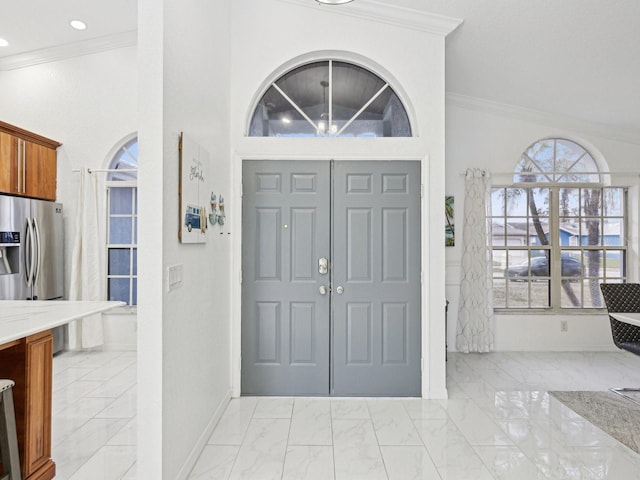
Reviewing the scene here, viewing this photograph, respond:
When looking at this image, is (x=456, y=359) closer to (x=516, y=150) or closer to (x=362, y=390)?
(x=362, y=390)

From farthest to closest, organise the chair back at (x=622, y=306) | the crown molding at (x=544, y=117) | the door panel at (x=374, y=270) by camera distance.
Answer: the crown molding at (x=544, y=117) < the chair back at (x=622, y=306) < the door panel at (x=374, y=270)

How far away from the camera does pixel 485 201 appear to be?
4605 millimetres

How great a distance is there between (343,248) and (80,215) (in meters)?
3.12

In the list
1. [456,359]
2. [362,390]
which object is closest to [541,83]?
[456,359]

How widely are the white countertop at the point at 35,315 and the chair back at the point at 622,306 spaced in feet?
13.4

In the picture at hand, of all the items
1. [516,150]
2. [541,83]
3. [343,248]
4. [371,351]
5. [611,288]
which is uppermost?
[541,83]

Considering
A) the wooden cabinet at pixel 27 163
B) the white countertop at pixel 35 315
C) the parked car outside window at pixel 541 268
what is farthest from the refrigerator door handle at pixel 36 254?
the parked car outside window at pixel 541 268

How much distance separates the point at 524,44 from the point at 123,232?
462 centimetres

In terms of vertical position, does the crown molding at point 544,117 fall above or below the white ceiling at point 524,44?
below

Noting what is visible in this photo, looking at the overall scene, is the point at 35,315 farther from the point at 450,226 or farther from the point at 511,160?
the point at 511,160

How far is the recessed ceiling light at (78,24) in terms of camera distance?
13.2 feet

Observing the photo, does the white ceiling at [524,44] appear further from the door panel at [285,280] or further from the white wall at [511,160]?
the door panel at [285,280]

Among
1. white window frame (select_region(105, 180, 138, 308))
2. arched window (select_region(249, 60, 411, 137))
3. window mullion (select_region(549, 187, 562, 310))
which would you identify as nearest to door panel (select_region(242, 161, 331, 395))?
arched window (select_region(249, 60, 411, 137))

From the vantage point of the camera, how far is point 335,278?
3361 mm
